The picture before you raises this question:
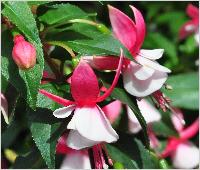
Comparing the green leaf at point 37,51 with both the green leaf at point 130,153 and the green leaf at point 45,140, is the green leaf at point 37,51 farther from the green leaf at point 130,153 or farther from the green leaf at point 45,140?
the green leaf at point 130,153

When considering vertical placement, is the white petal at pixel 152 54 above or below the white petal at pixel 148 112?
above

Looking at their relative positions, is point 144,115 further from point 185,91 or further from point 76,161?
point 185,91

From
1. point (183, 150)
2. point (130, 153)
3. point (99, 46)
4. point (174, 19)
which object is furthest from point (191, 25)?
point (99, 46)

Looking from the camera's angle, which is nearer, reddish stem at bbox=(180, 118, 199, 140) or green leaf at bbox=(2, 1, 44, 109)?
green leaf at bbox=(2, 1, 44, 109)

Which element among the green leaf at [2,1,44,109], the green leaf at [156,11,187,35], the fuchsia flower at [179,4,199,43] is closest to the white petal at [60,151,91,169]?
the green leaf at [2,1,44,109]

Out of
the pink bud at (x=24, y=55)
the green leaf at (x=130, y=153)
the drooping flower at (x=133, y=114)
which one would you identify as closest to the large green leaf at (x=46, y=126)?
the pink bud at (x=24, y=55)

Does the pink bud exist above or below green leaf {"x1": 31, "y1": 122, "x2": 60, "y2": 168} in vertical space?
above

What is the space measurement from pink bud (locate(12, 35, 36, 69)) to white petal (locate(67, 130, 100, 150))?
0.47 ft

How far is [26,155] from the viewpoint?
1.21 meters

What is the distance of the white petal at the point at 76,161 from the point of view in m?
1.23

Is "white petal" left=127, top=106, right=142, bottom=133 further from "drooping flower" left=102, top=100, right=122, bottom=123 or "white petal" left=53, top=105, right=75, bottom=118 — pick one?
"white petal" left=53, top=105, right=75, bottom=118

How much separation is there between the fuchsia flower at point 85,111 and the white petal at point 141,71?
11 cm

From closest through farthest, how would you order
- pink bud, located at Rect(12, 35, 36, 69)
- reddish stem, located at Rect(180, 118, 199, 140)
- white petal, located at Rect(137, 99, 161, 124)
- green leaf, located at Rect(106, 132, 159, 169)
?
pink bud, located at Rect(12, 35, 36, 69) < green leaf, located at Rect(106, 132, 159, 169) < white petal, located at Rect(137, 99, 161, 124) < reddish stem, located at Rect(180, 118, 199, 140)

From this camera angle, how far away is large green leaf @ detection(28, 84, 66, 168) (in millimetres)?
937
